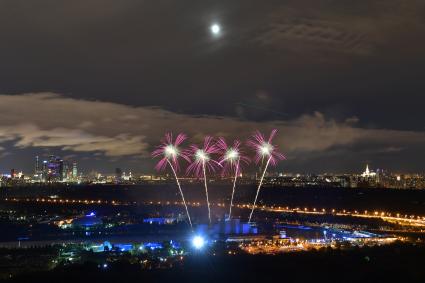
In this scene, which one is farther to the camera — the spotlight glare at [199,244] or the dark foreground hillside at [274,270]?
the spotlight glare at [199,244]

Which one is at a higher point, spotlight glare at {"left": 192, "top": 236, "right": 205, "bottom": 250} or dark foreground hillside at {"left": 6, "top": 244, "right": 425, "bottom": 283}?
spotlight glare at {"left": 192, "top": 236, "right": 205, "bottom": 250}

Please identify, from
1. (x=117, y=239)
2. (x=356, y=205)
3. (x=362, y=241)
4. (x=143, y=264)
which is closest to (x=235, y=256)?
(x=143, y=264)

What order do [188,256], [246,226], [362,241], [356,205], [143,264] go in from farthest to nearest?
[356,205], [246,226], [362,241], [188,256], [143,264]

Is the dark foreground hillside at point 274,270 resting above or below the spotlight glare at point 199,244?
below

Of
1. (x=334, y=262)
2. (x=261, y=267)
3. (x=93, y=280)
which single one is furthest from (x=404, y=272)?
(x=93, y=280)

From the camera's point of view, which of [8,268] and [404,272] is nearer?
[404,272]

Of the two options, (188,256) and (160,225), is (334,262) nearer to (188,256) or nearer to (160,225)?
(188,256)

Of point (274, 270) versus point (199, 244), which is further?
point (199, 244)

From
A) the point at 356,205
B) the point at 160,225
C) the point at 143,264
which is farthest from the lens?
the point at 356,205

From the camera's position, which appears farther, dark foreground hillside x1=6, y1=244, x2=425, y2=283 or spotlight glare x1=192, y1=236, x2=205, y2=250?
spotlight glare x1=192, y1=236, x2=205, y2=250

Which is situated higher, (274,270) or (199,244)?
(199,244)
